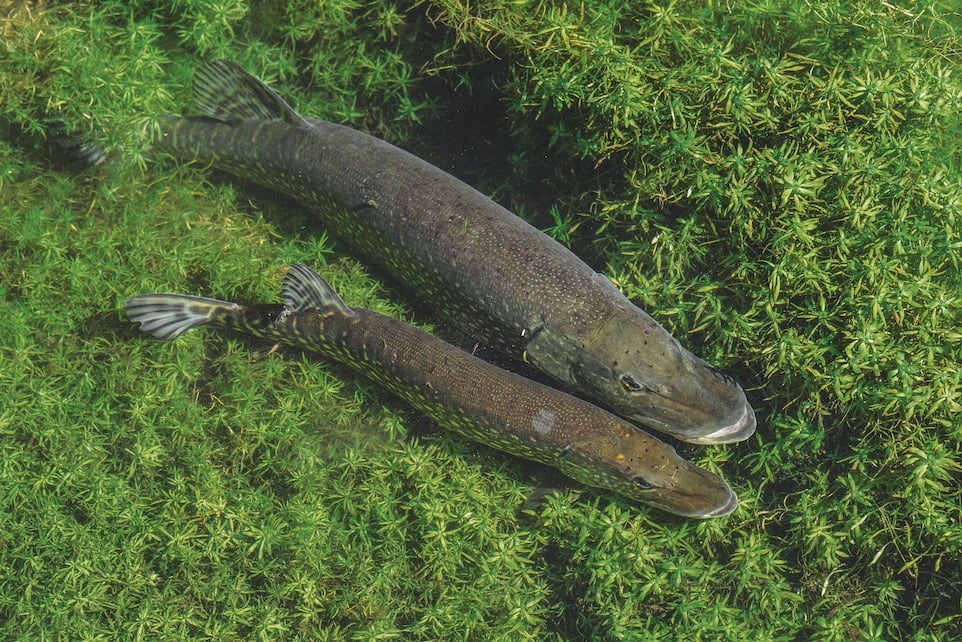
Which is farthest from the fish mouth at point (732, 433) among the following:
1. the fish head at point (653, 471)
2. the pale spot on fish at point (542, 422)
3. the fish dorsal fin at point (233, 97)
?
the fish dorsal fin at point (233, 97)

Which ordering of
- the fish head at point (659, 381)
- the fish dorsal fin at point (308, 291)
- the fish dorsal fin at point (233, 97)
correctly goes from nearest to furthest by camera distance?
the fish head at point (659, 381)
the fish dorsal fin at point (308, 291)
the fish dorsal fin at point (233, 97)

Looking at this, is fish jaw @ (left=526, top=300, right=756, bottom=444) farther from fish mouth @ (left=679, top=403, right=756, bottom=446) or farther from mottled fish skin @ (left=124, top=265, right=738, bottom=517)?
mottled fish skin @ (left=124, top=265, right=738, bottom=517)

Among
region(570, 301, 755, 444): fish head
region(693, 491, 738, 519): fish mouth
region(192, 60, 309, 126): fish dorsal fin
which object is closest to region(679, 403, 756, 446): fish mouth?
region(570, 301, 755, 444): fish head

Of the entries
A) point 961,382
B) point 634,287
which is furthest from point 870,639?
point 634,287

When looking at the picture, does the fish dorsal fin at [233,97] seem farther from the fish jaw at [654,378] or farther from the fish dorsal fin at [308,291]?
the fish jaw at [654,378]

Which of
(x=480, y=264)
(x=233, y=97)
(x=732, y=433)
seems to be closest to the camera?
(x=732, y=433)

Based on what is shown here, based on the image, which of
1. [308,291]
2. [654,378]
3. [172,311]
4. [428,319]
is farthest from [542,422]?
[172,311]

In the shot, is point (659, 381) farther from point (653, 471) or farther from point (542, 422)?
point (542, 422)
